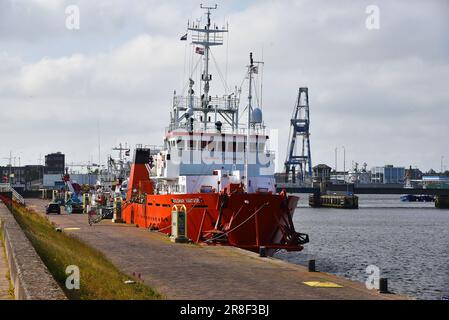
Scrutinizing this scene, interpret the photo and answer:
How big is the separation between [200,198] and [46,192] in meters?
113

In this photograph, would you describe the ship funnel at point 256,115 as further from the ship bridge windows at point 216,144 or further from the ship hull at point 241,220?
the ship hull at point 241,220

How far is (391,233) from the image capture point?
7769 cm

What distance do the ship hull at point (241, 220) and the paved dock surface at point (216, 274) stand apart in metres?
2.61

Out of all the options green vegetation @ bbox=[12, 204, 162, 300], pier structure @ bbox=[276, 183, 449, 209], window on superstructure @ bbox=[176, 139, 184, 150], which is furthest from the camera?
pier structure @ bbox=[276, 183, 449, 209]

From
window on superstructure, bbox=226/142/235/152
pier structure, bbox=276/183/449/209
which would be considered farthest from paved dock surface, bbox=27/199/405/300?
pier structure, bbox=276/183/449/209

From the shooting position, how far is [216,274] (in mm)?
24656

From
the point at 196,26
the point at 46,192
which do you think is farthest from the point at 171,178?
the point at 46,192

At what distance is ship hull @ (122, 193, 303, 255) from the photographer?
37625mm

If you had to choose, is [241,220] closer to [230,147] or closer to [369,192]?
[230,147]

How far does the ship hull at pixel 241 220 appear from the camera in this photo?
37625 mm

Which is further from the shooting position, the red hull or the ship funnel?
the ship funnel

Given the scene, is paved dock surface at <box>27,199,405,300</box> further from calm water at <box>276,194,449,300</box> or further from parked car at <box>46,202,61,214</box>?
parked car at <box>46,202,61,214</box>

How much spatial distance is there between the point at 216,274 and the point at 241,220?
13168mm

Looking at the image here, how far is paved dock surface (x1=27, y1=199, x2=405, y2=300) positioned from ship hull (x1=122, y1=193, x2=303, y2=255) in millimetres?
2614
